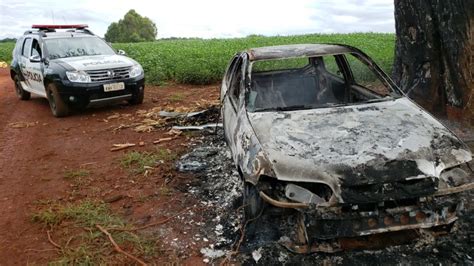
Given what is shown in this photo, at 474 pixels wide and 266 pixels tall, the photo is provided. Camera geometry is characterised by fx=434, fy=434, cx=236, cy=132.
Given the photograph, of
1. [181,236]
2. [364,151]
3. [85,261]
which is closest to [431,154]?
[364,151]

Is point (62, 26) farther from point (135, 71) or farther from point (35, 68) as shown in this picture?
point (135, 71)

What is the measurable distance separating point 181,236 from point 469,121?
419 centimetres

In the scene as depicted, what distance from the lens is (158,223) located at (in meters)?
4.35

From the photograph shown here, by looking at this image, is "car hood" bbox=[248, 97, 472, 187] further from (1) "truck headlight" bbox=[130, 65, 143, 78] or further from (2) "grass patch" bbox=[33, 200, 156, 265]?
(1) "truck headlight" bbox=[130, 65, 143, 78]

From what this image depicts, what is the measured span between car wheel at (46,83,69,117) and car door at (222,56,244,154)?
476 centimetres

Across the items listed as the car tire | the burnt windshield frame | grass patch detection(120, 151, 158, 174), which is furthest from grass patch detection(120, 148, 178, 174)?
the car tire

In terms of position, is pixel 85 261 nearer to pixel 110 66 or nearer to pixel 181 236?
pixel 181 236

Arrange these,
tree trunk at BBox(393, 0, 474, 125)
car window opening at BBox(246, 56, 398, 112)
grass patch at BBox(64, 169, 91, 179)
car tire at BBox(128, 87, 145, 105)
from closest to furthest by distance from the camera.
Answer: car window opening at BBox(246, 56, 398, 112)
tree trunk at BBox(393, 0, 474, 125)
grass patch at BBox(64, 169, 91, 179)
car tire at BBox(128, 87, 145, 105)

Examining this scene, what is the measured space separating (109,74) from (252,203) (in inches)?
251

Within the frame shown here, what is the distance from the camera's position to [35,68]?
996 cm

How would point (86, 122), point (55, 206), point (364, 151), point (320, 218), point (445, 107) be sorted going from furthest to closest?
1. point (86, 122)
2. point (445, 107)
3. point (55, 206)
4. point (364, 151)
5. point (320, 218)

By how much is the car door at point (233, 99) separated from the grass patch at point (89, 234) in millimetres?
1338

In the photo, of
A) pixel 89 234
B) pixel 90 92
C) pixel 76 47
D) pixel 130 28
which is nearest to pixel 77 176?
pixel 89 234

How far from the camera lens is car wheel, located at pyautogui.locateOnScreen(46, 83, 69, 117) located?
363 inches
